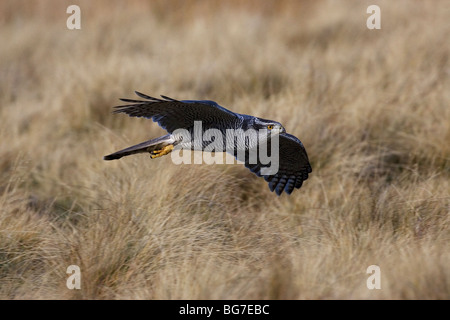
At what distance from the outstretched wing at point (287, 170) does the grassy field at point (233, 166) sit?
0.12 m

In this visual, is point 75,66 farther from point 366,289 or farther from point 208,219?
point 366,289

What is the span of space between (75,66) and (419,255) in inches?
215

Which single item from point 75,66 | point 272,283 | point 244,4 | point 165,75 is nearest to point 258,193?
point 272,283

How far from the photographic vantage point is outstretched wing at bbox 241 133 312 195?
5.37m

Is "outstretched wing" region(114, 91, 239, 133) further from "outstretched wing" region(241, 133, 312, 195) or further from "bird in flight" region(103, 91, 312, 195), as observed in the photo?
"outstretched wing" region(241, 133, 312, 195)

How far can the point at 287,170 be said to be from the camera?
17.9 feet

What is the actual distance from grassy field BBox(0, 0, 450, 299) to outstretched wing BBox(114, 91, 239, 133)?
0.45 meters

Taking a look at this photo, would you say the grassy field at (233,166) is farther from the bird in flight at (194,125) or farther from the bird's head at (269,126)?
the bird's head at (269,126)

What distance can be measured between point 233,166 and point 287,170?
0.44 metres

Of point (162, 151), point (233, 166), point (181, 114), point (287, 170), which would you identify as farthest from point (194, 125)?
point (287, 170)

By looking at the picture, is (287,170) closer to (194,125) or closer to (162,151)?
(194,125)

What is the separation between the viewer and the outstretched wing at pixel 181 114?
14.8 feet

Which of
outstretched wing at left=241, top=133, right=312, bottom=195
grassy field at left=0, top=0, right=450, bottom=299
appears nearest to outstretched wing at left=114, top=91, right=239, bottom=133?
grassy field at left=0, top=0, right=450, bottom=299

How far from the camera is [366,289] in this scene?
12.1ft
